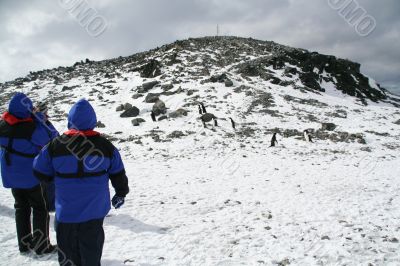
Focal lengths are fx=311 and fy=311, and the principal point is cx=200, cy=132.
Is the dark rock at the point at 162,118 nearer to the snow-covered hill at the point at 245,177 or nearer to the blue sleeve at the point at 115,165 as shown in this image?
the snow-covered hill at the point at 245,177

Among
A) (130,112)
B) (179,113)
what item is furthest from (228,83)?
(130,112)

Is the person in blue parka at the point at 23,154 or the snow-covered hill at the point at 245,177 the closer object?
the person in blue parka at the point at 23,154

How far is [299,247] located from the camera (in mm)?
6328

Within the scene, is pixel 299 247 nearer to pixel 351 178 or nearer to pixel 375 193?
pixel 375 193

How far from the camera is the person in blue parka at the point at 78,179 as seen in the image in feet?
12.3

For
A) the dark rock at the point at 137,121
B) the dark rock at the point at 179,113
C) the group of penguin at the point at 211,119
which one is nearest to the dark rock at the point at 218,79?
the group of penguin at the point at 211,119

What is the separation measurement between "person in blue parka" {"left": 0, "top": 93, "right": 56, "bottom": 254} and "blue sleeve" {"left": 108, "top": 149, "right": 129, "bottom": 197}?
1807 millimetres

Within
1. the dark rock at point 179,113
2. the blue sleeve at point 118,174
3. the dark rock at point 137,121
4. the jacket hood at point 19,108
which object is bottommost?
the blue sleeve at point 118,174

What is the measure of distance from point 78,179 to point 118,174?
0.54 m

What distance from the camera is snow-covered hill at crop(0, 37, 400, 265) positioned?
6277mm

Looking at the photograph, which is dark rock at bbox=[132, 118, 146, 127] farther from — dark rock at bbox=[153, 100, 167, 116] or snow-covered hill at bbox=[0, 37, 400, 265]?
A: dark rock at bbox=[153, 100, 167, 116]

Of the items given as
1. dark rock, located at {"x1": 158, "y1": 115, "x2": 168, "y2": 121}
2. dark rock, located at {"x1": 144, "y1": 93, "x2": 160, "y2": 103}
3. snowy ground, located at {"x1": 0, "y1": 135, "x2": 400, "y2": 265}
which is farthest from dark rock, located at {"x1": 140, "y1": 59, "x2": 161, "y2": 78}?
snowy ground, located at {"x1": 0, "y1": 135, "x2": 400, "y2": 265}

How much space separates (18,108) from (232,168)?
9886 mm

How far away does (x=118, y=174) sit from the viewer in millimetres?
4195
